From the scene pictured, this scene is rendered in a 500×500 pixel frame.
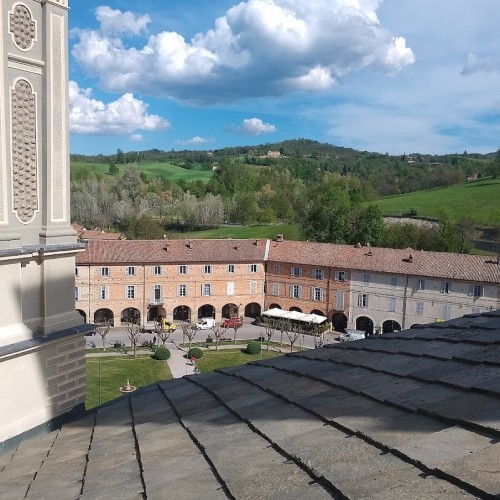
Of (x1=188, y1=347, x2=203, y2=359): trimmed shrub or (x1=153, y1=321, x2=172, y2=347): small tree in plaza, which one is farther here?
(x1=153, y1=321, x2=172, y2=347): small tree in plaza

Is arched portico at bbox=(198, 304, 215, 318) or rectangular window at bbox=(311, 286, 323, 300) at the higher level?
rectangular window at bbox=(311, 286, 323, 300)

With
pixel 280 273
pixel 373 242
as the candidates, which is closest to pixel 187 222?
pixel 373 242

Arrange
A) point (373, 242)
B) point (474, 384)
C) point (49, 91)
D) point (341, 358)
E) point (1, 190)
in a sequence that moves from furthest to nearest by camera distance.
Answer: point (373, 242) → point (49, 91) → point (1, 190) → point (341, 358) → point (474, 384)

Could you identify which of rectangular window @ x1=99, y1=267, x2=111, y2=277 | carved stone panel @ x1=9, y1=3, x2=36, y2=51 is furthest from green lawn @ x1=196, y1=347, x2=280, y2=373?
carved stone panel @ x1=9, y1=3, x2=36, y2=51

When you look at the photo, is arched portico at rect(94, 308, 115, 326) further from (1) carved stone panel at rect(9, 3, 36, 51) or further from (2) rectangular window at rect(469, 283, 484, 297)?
(1) carved stone panel at rect(9, 3, 36, 51)

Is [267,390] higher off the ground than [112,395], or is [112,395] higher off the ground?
[267,390]

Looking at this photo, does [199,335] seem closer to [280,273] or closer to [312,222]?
[280,273]
